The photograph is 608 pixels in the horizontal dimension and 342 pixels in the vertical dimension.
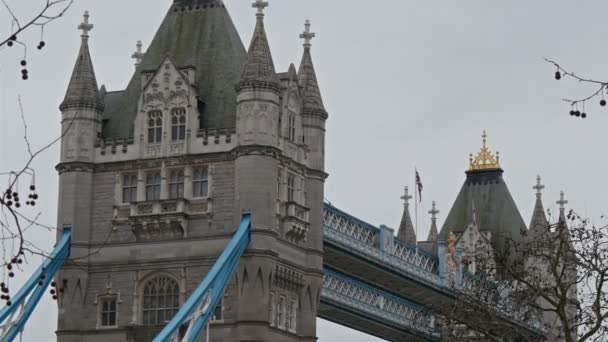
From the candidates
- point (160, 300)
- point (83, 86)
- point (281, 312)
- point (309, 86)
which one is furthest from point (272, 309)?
point (83, 86)

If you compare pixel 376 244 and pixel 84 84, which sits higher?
pixel 84 84

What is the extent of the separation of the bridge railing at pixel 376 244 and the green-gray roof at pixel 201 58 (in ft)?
27.3

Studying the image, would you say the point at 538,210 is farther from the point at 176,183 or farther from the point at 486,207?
the point at 176,183

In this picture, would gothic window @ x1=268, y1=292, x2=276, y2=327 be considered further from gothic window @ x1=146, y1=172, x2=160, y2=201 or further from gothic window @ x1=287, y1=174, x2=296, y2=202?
gothic window @ x1=146, y1=172, x2=160, y2=201

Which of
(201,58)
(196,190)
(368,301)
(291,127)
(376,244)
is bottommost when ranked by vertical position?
(368,301)

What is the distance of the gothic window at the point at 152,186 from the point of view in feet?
178

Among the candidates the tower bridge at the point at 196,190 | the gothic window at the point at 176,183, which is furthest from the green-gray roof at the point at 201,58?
the gothic window at the point at 176,183

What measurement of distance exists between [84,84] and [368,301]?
727 inches

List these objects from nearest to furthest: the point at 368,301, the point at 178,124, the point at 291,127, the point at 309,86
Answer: the point at 178,124, the point at 291,127, the point at 309,86, the point at 368,301

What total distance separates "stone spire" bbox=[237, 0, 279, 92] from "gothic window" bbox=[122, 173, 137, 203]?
563 cm

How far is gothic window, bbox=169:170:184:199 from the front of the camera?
54219 millimetres

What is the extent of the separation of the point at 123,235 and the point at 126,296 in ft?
8.02

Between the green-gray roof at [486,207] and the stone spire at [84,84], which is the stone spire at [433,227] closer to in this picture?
the green-gray roof at [486,207]

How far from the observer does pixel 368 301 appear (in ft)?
220
